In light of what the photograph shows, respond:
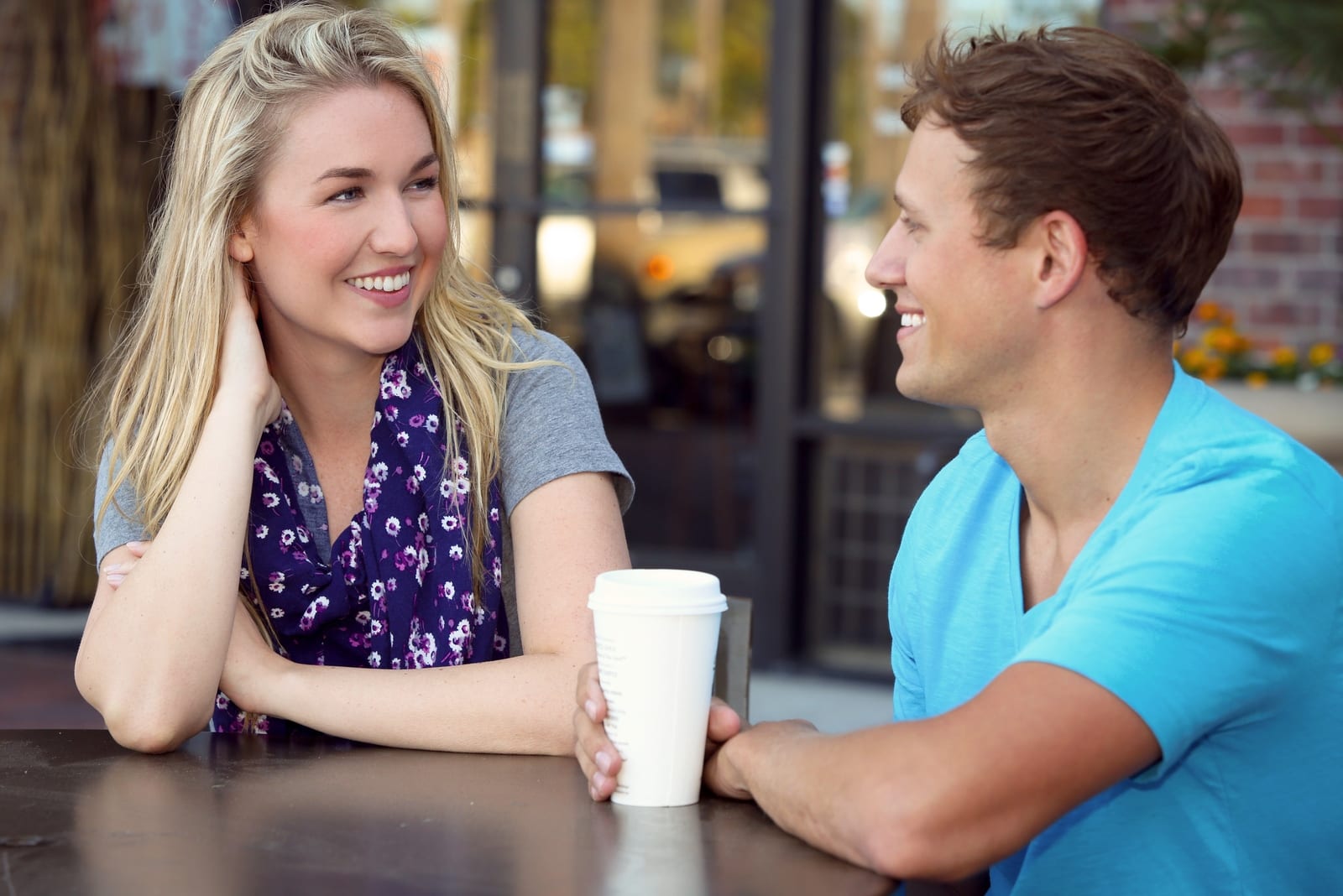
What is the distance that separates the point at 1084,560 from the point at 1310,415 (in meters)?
2.26

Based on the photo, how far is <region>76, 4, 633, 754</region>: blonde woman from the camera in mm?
1895

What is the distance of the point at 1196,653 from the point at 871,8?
3.61 metres

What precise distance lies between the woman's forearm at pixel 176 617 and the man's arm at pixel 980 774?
0.75 metres

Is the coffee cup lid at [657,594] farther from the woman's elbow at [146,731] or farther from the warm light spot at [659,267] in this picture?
the warm light spot at [659,267]

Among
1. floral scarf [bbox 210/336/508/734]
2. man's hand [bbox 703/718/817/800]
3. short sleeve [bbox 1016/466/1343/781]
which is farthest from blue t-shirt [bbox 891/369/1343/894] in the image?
floral scarf [bbox 210/336/508/734]

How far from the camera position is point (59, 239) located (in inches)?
201

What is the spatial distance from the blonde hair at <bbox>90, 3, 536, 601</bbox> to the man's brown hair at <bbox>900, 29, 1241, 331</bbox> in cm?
76

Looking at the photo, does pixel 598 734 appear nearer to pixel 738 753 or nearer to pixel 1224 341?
pixel 738 753

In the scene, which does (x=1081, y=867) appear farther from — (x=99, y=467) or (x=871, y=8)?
(x=871, y=8)

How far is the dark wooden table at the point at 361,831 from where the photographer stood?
120 cm

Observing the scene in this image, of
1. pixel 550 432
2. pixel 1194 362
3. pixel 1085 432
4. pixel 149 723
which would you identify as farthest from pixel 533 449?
pixel 1194 362

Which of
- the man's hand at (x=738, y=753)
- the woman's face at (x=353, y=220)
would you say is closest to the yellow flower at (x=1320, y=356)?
the woman's face at (x=353, y=220)

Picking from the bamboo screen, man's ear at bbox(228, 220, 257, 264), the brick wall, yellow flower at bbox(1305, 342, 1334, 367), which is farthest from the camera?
the bamboo screen

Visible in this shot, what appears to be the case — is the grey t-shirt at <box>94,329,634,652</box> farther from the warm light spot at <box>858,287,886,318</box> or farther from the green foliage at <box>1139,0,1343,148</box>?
the warm light spot at <box>858,287,886,318</box>
